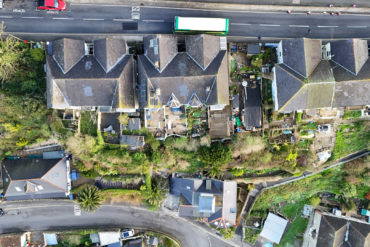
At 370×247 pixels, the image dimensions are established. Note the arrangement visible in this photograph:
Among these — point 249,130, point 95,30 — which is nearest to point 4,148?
point 95,30

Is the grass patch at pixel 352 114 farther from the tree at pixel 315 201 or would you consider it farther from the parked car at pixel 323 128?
the tree at pixel 315 201

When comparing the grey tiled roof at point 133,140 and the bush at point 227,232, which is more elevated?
the grey tiled roof at point 133,140

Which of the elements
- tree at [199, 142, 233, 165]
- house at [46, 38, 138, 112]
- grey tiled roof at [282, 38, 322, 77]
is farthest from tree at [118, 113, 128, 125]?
grey tiled roof at [282, 38, 322, 77]

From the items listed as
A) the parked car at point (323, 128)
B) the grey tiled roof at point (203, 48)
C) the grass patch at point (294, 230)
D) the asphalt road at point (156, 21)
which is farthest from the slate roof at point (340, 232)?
the grey tiled roof at point (203, 48)

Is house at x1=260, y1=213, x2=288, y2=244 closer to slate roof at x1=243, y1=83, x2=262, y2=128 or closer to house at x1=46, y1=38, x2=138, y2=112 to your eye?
slate roof at x1=243, y1=83, x2=262, y2=128

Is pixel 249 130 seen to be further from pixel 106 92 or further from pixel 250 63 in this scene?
pixel 106 92
